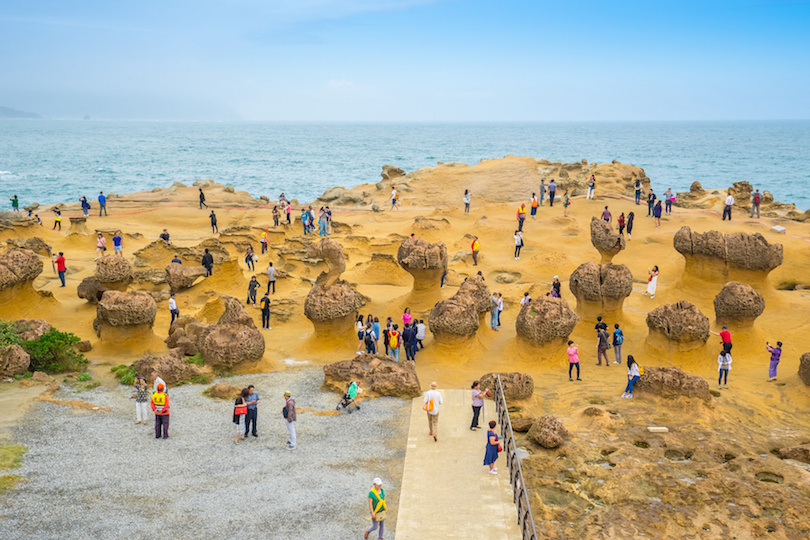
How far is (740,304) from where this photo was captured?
20.0 metres

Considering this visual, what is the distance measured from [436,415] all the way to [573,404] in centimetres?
454

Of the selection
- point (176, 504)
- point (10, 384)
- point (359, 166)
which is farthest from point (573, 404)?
point (359, 166)

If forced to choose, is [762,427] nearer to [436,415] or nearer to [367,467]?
[436,415]

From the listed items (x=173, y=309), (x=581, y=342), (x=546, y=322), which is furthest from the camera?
(x=173, y=309)

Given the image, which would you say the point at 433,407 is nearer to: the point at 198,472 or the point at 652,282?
the point at 198,472

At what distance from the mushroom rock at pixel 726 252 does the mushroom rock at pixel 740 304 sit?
331cm

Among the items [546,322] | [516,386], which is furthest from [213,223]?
[516,386]

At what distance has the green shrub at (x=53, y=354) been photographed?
58.0 feet

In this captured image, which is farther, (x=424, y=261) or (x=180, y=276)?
(x=180, y=276)

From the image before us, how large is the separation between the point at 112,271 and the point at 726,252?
22064mm

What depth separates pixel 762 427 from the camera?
1548 centimetres

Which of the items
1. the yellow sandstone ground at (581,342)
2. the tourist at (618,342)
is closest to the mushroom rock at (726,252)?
the yellow sandstone ground at (581,342)

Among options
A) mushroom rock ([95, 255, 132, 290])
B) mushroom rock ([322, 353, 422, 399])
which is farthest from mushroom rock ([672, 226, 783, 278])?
mushroom rock ([95, 255, 132, 290])

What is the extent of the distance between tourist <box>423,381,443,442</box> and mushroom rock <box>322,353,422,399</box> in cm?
267
